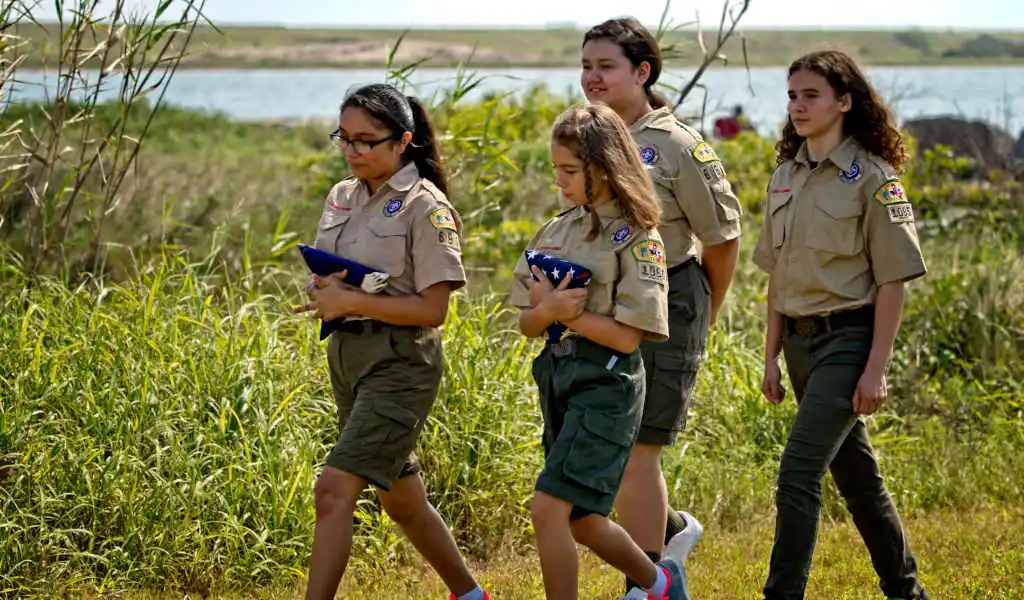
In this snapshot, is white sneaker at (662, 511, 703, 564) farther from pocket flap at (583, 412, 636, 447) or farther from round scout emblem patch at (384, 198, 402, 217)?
round scout emblem patch at (384, 198, 402, 217)

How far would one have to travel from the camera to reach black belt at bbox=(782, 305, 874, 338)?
13.0ft

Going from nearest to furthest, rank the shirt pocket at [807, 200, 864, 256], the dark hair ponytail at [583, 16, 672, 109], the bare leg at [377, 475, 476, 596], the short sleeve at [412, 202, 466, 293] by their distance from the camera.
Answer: the short sleeve at [412, 202, 466, 293] < the shirt pocket at [807, 200, 864, 256] < the bare leg at [377, 475, 476, 596] < the dark hair ponytail at [583, 16, 672, 109]

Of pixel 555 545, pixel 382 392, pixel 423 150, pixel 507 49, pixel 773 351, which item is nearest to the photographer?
pixel 555 545

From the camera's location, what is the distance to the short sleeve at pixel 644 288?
360cm

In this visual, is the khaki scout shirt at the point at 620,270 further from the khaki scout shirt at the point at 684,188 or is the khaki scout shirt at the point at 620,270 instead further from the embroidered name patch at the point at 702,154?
the embroidered name patch at the point at 702,154

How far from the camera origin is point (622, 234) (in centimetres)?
368

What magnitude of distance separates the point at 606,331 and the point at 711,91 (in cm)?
391

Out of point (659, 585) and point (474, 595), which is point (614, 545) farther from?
point (474, 595)

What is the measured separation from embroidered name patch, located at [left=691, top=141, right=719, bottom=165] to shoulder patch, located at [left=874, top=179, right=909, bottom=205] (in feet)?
1.79

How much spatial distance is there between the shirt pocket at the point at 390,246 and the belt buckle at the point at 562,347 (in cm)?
53

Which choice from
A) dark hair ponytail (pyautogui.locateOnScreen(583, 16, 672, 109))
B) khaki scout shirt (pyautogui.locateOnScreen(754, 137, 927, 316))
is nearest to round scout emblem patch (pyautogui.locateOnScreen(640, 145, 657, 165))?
dark hair ponytail (pyautogui.locateOnScreen(583, 16, 672, 109))

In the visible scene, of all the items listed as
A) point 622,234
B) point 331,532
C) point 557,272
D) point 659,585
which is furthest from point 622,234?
point 331,532

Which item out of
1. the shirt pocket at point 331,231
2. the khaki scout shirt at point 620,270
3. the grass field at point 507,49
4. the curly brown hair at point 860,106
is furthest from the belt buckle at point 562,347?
the grass field at point 507,49

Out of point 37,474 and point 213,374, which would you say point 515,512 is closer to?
point 213,374
